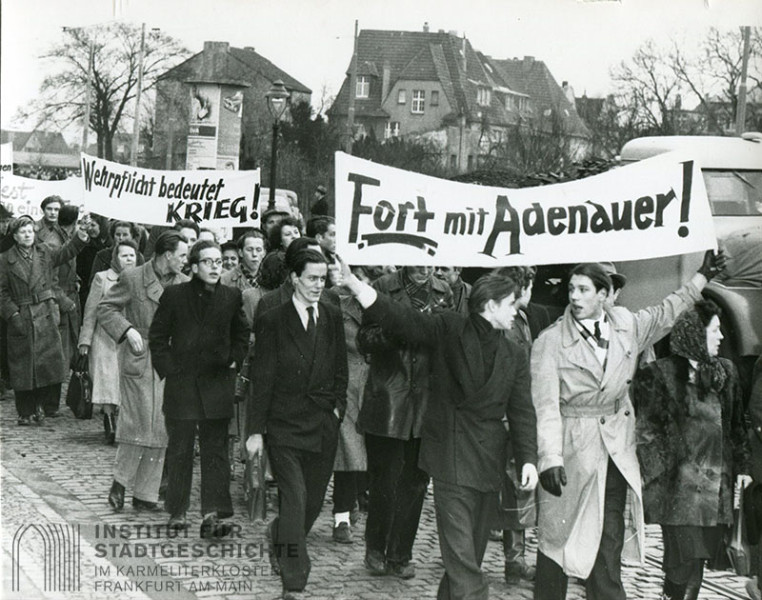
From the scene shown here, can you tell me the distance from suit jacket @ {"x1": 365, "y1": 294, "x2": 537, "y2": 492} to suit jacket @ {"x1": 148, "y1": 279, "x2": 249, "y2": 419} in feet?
6.50

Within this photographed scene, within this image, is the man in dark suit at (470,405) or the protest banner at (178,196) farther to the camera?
the protest banner at (178,196)

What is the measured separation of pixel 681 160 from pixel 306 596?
311cm

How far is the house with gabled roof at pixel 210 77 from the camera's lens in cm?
5125

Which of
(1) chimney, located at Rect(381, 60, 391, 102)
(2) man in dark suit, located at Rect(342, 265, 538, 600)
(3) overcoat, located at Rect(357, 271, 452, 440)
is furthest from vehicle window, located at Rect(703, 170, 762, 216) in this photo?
(1) chimney, located at Rect(381, 60, 391, 102)

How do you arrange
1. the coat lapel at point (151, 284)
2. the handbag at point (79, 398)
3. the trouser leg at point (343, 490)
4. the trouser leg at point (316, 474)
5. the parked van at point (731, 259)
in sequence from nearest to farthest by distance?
the trouser leg at point (316, 474), the trouser leg at point (343, 490), the coat lapel at point (151, 284), the parked van at point (731, 259), the handbag at point (79, 398)

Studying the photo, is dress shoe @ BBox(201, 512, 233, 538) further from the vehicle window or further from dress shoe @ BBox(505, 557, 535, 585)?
the vehicle window

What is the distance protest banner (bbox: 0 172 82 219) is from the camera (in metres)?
16.2

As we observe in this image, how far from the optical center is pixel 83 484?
971 cm

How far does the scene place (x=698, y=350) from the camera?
22.1 feet

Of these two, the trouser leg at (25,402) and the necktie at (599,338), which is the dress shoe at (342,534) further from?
the trouser leg at (25,402)

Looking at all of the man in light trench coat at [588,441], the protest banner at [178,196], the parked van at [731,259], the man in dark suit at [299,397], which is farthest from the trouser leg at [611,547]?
the protest banner at [178,196]

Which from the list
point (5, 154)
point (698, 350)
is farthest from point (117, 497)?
point (5, 154)

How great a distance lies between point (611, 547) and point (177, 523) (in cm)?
303

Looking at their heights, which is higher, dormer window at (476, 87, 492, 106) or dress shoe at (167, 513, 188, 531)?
dormer window at (476, 87, 492, 106)
